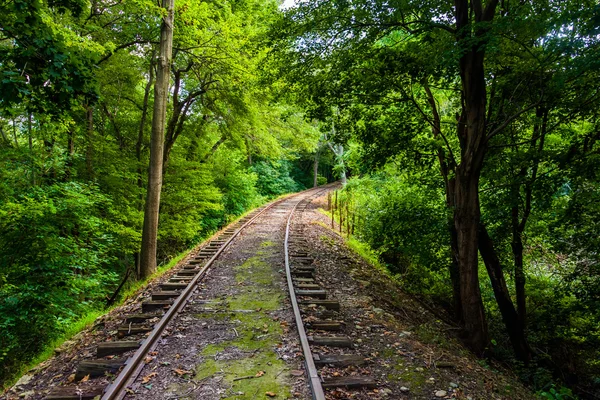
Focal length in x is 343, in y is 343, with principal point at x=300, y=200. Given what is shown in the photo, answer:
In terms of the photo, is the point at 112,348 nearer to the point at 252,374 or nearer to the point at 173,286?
the point at 252,374

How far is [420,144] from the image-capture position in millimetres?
8188

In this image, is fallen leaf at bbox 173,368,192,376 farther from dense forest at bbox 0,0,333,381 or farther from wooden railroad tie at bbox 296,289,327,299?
dense forest at bbox 0,0,333,381

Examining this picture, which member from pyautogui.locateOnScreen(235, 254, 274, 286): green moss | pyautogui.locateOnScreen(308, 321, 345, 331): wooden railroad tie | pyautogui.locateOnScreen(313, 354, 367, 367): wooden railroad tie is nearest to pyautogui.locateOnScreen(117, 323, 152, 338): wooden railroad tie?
pyautogui.locateOnScreen(308, 321, 345, 331): wooden railroad tie

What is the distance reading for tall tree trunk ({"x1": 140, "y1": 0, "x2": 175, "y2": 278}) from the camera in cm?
903

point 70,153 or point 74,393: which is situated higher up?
point 70,153

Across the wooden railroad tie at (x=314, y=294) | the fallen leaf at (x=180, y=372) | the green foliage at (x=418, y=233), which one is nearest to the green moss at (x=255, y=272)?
the wooden railroad tie at (x=314, y=294)

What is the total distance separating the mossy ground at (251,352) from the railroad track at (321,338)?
1.06 ft

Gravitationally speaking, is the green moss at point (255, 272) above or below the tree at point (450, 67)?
below

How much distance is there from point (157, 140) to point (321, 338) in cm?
707

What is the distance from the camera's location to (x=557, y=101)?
19.3 feet

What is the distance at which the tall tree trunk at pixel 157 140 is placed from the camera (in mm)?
9031

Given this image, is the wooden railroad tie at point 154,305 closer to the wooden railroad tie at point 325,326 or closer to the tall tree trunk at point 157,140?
the wooden railroad tie at point 325,326

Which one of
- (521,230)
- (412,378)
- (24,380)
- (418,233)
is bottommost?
(24,380)

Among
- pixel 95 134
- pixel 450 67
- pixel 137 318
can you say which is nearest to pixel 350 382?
pixel 137 318
